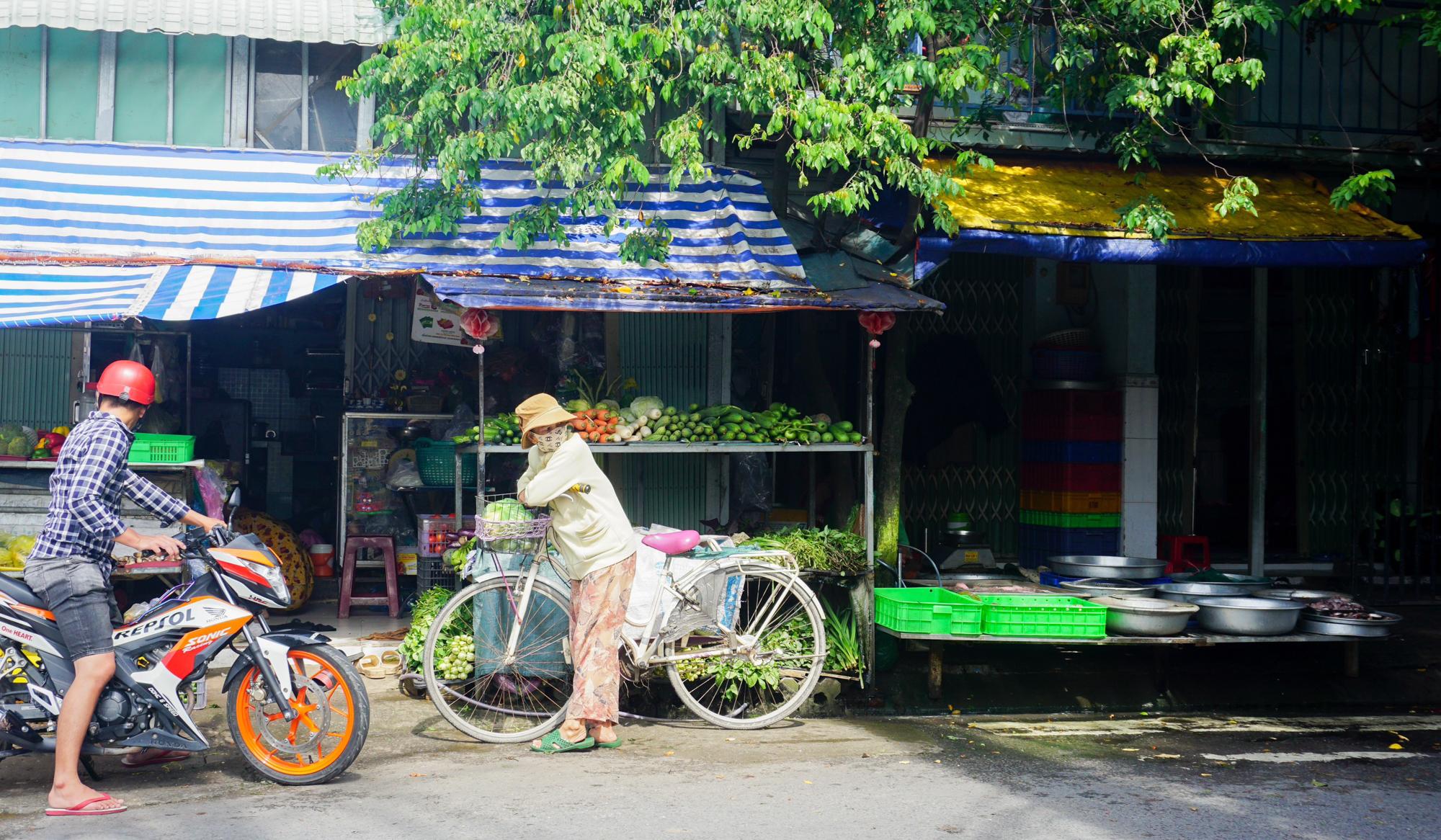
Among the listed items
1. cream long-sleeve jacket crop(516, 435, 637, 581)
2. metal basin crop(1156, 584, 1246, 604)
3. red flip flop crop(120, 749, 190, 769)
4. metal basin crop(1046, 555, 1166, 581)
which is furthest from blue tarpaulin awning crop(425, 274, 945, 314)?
red flip flop crop(120, 749, 190, 769)

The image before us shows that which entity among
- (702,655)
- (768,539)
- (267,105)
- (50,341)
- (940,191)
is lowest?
(702,655)

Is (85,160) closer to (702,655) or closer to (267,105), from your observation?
(267,105)

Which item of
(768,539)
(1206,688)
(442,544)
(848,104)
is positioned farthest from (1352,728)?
(442,544)

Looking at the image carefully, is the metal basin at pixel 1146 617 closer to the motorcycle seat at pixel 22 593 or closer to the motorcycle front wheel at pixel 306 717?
the motorcycle front wheel at pixel 306 717

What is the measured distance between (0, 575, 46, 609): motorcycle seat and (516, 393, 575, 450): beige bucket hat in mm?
2332

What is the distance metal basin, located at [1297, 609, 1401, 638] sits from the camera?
8109mm

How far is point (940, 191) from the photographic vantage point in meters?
8.30

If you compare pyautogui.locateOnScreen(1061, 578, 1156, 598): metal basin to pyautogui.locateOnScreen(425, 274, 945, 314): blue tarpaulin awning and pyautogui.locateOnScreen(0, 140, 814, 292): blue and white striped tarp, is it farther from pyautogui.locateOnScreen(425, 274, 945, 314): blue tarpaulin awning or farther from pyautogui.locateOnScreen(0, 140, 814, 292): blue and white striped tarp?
pyautogui.locateOnScreen(0, 140, 814, 292): blue and white striped tarp

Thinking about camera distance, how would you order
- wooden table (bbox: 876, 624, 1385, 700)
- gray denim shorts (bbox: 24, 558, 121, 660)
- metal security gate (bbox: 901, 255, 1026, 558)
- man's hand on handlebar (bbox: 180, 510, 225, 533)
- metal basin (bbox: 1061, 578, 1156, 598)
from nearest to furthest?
gray denim shorts (bbox: 24, 558, 121, 660) → man's hand on handlebar (bbox: 180, 510, 225, 533) → wooden table (bbox: 876, 624, 1385, 700) → metal basin (bbox: 1061, 578, 1156, 598) → metal security gate (bbox: 901, 255, 1026, 558)

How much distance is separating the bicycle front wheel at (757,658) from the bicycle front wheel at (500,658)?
2.32 feet

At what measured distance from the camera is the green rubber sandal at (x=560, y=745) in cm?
649

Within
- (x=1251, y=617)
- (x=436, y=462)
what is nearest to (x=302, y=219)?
(x=436, y=462)

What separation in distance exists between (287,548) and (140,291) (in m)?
3.04

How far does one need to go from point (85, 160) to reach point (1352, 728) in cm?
937
